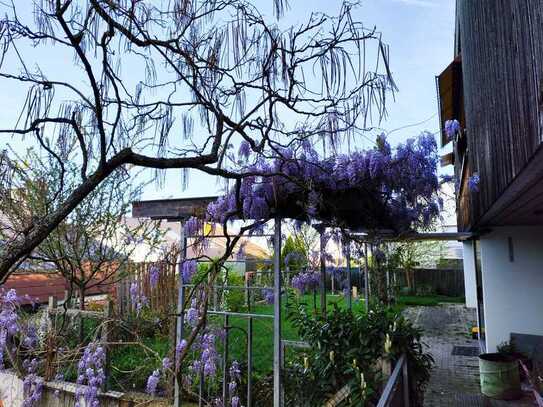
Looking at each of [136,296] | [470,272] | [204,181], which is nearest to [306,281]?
[136,296]

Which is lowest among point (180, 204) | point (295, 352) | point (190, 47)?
point (295, 352)

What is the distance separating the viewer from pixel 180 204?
371cm

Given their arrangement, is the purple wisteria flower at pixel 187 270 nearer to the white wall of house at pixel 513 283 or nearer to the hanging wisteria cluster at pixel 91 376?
the hanging wisteria cluster at pixel 91 376

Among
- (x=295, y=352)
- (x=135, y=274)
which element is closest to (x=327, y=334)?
(x=295, y=352)

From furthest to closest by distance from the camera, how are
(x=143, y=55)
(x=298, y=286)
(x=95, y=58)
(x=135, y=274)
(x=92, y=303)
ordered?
1. (x=92, y=303)
2. (x=135, y=274)
3. (x=298, y=286)
4. (x=143, y=55)
5. (x=95, y=58)

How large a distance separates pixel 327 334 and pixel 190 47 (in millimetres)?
2576

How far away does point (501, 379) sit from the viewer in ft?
14.9

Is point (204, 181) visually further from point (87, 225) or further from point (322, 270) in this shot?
point (87, 225)

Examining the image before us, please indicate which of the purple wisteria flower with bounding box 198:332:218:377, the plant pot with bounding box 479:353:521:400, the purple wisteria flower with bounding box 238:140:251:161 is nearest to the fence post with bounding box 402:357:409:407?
the purple wisteria flower with bounding box 198:332:218:377

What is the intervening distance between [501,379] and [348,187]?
3287 mm

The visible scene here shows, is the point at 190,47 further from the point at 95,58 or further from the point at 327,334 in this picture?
the point at 327,334

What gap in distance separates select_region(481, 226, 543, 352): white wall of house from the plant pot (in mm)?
1153

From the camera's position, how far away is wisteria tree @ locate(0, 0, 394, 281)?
1.38 m

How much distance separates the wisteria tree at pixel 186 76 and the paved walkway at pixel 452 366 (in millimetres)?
3677
